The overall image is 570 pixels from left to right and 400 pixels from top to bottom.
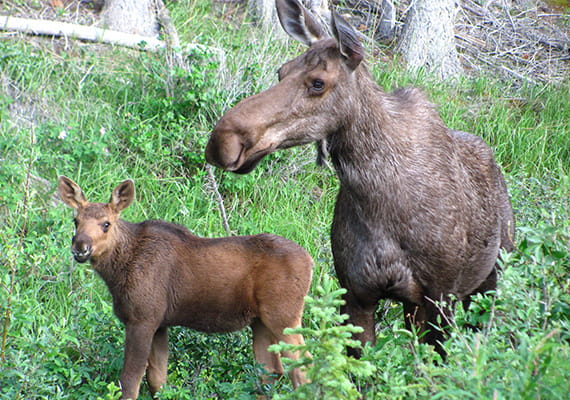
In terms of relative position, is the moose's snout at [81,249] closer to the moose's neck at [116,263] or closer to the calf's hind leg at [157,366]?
the moose's neck at [116,263]

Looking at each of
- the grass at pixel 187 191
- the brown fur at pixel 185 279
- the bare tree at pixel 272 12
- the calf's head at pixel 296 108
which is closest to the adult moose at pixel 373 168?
the calf's head at pixel 296 108

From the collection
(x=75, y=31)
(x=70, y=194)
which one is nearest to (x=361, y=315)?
(x=70, y=194)

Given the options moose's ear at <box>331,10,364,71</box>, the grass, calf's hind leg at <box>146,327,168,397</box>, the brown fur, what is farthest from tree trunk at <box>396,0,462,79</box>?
moose's ear at <box>331,10,364,71</box>

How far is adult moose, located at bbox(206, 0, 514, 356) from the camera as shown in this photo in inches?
175

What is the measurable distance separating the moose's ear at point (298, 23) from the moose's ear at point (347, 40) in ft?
1.67

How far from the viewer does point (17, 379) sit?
498cm

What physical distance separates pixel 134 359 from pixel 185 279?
0.65 metres

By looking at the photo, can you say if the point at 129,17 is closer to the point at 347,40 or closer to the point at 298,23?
the point at 298,23

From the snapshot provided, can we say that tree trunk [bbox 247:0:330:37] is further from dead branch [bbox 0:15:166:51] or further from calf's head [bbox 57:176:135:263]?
calf's head [bbox 57:176:135:263]

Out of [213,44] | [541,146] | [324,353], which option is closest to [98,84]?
[213,44]

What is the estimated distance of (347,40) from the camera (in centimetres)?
447

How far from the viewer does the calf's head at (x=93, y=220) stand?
209 inches

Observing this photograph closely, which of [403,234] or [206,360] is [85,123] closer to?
[206,360]

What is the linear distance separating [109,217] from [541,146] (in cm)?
583
